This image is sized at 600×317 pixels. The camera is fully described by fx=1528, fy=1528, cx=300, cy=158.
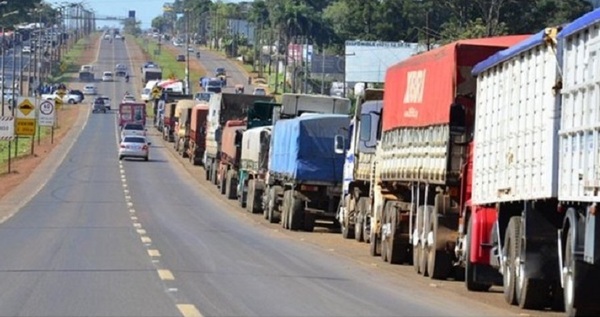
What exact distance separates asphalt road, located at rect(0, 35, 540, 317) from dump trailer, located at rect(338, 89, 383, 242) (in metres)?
1.60

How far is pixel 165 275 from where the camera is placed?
21438mm

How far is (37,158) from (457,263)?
63023 millimetres

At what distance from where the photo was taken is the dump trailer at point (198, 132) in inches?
2938

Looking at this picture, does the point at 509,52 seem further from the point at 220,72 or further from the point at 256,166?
the point at 220,72

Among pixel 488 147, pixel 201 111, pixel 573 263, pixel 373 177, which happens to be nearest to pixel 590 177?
pixel 573 263

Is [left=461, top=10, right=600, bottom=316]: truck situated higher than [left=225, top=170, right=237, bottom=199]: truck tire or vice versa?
[left=461, top=10, right=600, bottom=316]: truck

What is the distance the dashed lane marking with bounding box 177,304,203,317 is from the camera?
631 inches

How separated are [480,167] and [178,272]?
4.60 m

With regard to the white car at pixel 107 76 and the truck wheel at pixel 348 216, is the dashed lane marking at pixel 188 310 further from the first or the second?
the white car at pixel 107 76

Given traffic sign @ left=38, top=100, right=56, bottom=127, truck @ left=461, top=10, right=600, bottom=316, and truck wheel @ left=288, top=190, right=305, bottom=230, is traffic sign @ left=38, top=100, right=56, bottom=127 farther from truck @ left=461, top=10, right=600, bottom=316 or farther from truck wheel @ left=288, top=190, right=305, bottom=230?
truck @ left=461, top=10, right=600, bottom=316

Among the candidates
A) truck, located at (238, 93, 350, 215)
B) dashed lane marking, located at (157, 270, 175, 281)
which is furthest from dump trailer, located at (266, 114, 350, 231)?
dashed lane marking, located at (157, 270, 175, 281)

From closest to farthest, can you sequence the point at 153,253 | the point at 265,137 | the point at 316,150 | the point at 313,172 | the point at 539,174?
the point at 539,174 → the point at 153,253 → the point at 313,172 → the point at 316,150 → the point at 265,137

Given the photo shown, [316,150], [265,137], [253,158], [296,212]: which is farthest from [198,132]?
[296,212]

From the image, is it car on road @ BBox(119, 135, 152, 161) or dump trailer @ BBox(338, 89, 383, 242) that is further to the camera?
car on road @ BBox(119, 135, 152, 161)
